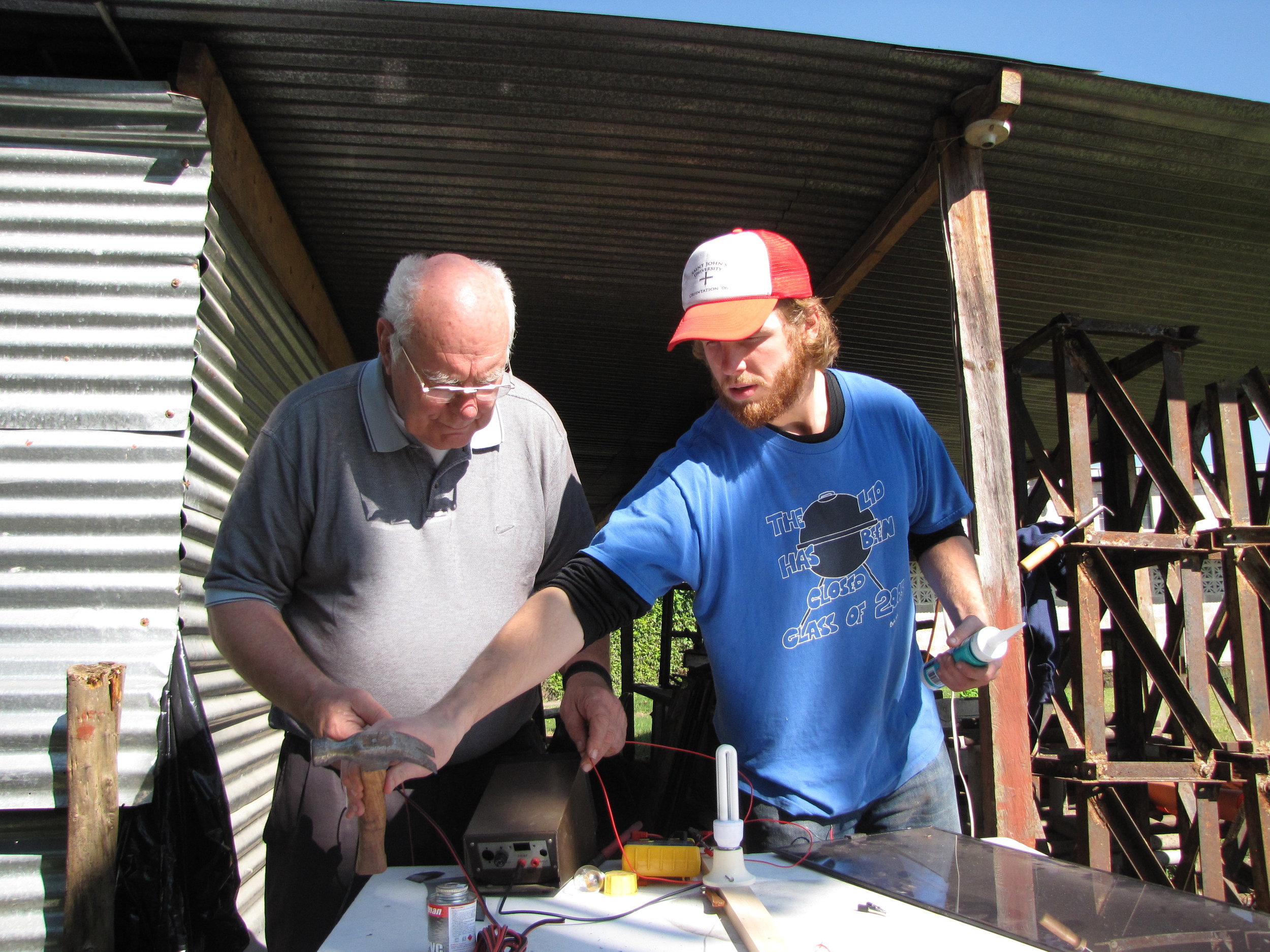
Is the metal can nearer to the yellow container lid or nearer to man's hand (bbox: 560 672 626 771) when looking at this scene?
the yellow container lid

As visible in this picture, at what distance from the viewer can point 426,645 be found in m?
2.05

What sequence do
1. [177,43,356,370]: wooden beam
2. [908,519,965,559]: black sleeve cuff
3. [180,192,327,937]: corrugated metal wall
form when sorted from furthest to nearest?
1. [180,192,327,937]: corrugated metal wall
2. [177,43,356,370]: wooden beam
3. [908,519,965,559]: black sleeve cuff

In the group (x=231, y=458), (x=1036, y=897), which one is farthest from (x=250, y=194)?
(x=1036, y=897)

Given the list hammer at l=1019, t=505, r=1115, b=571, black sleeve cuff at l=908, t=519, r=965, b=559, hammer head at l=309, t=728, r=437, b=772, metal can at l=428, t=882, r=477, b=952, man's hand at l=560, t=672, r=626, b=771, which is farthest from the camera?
hammer at l=1019, t=505, r=1115, b=571

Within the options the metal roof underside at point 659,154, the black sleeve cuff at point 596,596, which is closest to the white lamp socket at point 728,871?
the black sleeve cuff at point 596,596

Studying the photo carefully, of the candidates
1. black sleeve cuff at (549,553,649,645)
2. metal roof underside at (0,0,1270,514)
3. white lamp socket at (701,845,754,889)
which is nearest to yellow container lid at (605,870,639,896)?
white lamp socket at (701,845,754,889)

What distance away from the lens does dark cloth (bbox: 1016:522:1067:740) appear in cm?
439

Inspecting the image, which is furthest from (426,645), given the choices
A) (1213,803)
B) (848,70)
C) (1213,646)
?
(1213,646)

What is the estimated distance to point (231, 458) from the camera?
3.50 metres

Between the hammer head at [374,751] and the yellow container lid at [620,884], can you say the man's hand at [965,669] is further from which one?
the hammer head at [374,751]

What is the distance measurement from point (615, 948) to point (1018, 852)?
35.8 inches

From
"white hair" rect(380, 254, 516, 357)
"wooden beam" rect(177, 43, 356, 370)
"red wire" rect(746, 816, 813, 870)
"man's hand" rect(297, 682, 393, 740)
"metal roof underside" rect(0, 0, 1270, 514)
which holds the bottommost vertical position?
"red wire" rect(746, 816, 813, 870)

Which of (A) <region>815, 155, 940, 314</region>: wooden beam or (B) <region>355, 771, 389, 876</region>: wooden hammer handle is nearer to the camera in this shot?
(B) <region>355, 771, 389, 876</region>: wooden hammer handle

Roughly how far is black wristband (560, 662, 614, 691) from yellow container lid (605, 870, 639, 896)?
59cm
